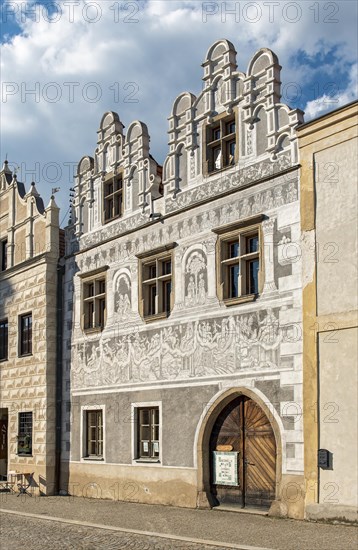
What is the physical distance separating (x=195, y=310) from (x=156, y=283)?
1.78 m

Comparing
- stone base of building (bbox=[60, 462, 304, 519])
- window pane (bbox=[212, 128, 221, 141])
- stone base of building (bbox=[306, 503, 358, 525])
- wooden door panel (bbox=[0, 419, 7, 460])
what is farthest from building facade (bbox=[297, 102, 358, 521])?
wooden door panel (bbox=[0, 419, 7, 460])

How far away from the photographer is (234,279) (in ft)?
56.5

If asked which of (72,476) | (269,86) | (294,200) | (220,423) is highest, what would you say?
(269,86)

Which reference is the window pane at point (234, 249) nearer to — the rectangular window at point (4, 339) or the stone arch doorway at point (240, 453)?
the stone arch doorway at point (240, 453)

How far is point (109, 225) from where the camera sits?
21234 mm

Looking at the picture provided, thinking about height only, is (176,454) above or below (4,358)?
below

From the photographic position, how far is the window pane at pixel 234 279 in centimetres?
1711

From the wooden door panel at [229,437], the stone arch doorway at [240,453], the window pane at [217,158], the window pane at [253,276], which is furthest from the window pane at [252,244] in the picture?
the wooden door panel at [229,437]

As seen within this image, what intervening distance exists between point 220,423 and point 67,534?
177 inches

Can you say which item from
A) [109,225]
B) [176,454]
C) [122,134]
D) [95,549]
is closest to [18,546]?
[95,549]

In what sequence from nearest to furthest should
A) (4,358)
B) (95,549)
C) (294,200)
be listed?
(95,549) → (294,200) → (4,358)

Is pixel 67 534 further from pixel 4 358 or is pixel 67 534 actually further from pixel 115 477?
pixel 4 358

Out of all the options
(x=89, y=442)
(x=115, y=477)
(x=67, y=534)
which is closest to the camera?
(x=67, y=534)

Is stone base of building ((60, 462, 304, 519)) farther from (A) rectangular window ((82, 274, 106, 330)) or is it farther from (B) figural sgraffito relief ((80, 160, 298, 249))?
(B) figural sgraffito relief ((80, 160, 298, 249))
